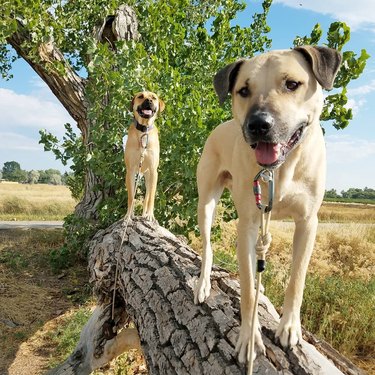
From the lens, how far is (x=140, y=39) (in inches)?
358

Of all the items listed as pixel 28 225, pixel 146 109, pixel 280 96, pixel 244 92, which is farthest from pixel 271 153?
pixel 28 225

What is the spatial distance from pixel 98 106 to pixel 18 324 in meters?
3.82

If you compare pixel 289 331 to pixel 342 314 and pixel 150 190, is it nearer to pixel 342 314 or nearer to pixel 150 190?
pixel 150 190

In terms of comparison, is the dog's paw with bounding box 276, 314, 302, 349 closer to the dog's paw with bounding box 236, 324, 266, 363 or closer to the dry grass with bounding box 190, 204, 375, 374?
the dog's paw with bounding box 236, 324, 266, 363

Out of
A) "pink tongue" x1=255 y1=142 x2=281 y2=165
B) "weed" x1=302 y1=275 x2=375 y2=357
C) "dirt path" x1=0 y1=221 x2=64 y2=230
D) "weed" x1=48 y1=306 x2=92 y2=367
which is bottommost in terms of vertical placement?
"weed" x1=48 y1=306 x2=92 y2=367

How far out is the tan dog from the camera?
611 cm

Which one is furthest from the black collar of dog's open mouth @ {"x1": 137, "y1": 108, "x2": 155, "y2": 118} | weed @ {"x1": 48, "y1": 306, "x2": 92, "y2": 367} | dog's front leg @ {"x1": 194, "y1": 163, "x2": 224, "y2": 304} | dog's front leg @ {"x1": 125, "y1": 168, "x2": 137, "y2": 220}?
weed @ {"x1": 48, "y1": 306, "x2": 92, "y2": 367}

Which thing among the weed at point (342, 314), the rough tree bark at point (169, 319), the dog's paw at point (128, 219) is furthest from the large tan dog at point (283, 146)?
the weed at point (342, 314)

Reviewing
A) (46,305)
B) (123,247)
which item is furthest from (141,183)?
(46,305)

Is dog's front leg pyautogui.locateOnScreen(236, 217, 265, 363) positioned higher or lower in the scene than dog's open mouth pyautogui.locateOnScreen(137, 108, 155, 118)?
lower

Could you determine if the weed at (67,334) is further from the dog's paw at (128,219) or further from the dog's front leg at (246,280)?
the dog's front leg at (246,280)

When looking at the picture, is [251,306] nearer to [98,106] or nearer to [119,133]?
[119,133]

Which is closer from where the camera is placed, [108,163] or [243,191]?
[243,191]

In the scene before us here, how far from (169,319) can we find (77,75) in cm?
768
